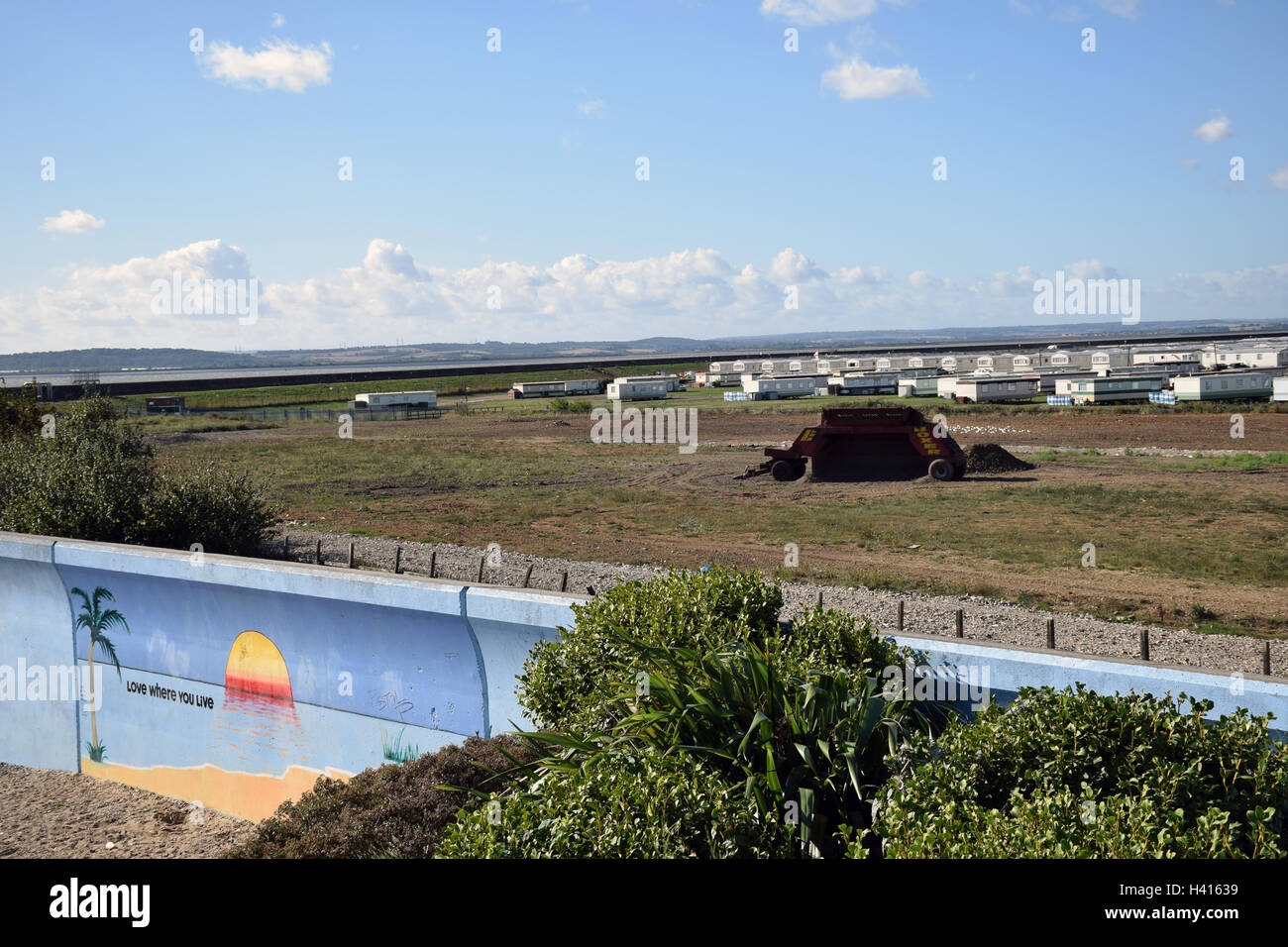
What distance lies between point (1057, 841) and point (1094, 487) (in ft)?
92.9

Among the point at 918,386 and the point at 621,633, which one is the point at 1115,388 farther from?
the point at 621,633

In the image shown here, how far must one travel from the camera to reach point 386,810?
17.4ft

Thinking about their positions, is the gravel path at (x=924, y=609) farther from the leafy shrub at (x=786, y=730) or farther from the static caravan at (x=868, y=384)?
the static caravan at (x=868, y=384)

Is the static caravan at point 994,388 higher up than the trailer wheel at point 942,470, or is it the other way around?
the static caravan at point 994,388

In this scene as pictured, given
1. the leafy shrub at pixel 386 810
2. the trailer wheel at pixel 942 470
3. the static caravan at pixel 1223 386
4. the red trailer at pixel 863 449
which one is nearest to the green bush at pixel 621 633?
the leafy shrub at pixel 386 810

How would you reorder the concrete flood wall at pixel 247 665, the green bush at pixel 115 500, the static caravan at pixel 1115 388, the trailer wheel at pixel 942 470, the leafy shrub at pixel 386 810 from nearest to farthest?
the leafy shrub at pixel 386 810, the concrete flood wall at pixel 247 665, the green bush at pixel 115 500, the trailer wheel at pixel 942 470, the static caravan at pixel 1115 388

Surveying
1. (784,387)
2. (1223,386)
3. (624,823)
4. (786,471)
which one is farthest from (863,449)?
(784,387)

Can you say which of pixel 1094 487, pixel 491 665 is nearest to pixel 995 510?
pixel 1094 487

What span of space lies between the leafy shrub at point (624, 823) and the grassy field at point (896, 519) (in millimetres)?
13214

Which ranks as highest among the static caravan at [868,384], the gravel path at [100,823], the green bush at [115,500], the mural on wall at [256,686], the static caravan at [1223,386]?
the static caravan at [868,384]

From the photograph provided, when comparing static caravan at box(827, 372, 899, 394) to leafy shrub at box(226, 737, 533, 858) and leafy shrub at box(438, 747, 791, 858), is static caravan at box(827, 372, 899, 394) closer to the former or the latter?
leafy shrub at box(226, 737, 533, 858)

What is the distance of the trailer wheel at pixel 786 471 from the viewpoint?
3300 cm

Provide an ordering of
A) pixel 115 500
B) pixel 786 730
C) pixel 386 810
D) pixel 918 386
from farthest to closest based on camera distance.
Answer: pixel 918 386 < pixel 115 500 < pixel 386 810 < pixel 786 730

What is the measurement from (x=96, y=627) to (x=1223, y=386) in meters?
66.2
